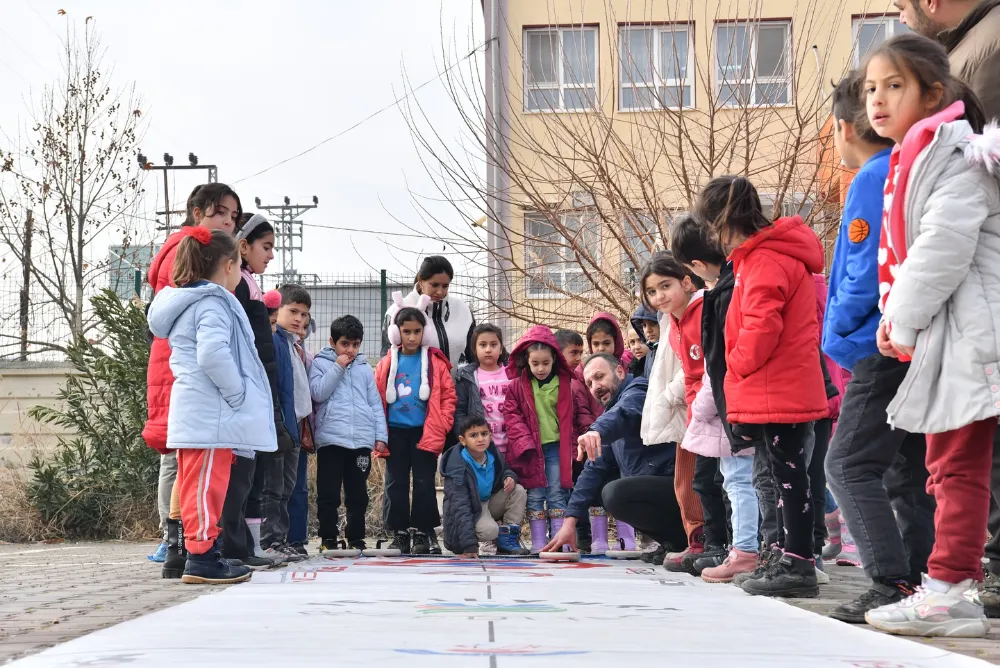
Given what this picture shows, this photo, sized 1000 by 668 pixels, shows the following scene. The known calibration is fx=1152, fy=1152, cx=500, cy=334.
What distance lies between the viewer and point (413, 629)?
9.59 feet

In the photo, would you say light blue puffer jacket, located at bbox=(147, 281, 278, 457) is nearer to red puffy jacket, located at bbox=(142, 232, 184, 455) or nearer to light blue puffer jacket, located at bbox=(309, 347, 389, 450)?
red puffy jacket, located at bbox=(142, 232, 184, 455)

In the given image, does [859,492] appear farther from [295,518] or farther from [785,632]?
[295,518]

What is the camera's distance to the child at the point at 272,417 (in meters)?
5.43

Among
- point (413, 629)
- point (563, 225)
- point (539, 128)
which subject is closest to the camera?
point (413, 629)

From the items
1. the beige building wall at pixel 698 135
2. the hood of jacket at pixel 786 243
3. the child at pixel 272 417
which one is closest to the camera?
the hood of jacket at pixel 786 243

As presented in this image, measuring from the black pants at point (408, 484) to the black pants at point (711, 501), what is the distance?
A: 2252 millimetres

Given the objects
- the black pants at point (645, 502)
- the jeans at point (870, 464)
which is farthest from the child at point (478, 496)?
the jeans at point (870, 464)

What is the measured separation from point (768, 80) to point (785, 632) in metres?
8.57

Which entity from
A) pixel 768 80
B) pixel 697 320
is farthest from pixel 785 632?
pixel 768 80

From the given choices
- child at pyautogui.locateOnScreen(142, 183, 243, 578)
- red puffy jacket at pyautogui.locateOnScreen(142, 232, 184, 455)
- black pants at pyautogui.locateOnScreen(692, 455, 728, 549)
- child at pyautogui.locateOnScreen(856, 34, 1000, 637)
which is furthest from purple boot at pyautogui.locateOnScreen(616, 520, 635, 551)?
child at pyautogui.locateOnScreen(856, 34, 1000, 637)

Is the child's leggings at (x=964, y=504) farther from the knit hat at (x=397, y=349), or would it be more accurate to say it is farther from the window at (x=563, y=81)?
the window at (x=563, y=81)

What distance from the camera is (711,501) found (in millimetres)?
5727

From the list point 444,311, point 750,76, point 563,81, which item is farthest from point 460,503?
point 563,81

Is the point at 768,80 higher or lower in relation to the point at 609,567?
higher
